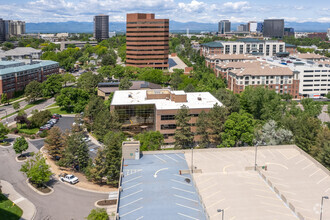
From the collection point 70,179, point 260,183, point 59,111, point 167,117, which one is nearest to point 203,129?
point 167,117

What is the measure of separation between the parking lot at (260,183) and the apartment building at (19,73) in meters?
86.6

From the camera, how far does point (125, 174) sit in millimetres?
40469

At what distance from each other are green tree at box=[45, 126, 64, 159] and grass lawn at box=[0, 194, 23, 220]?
15104 millimetres

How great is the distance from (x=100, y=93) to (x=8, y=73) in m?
33.1

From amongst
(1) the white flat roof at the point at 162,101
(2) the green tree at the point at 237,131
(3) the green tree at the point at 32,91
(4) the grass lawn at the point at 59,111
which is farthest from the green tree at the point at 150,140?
(3) the green tree at the point at 32,91

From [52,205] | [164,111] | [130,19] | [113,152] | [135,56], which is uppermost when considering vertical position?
[130,19]

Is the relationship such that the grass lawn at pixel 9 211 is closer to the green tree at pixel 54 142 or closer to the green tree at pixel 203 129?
the green tree at pixel 54 142

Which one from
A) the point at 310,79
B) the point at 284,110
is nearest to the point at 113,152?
the point at 284,110

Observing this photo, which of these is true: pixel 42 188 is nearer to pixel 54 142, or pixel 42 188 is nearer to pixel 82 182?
pixel 82 182

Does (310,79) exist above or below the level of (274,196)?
above

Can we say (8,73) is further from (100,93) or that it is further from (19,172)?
(19,172)

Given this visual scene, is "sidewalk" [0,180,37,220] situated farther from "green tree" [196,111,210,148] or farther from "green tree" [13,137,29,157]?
"green tree" [196,111,210,148]

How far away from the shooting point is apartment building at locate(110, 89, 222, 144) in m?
68.4

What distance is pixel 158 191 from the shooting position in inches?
1427
